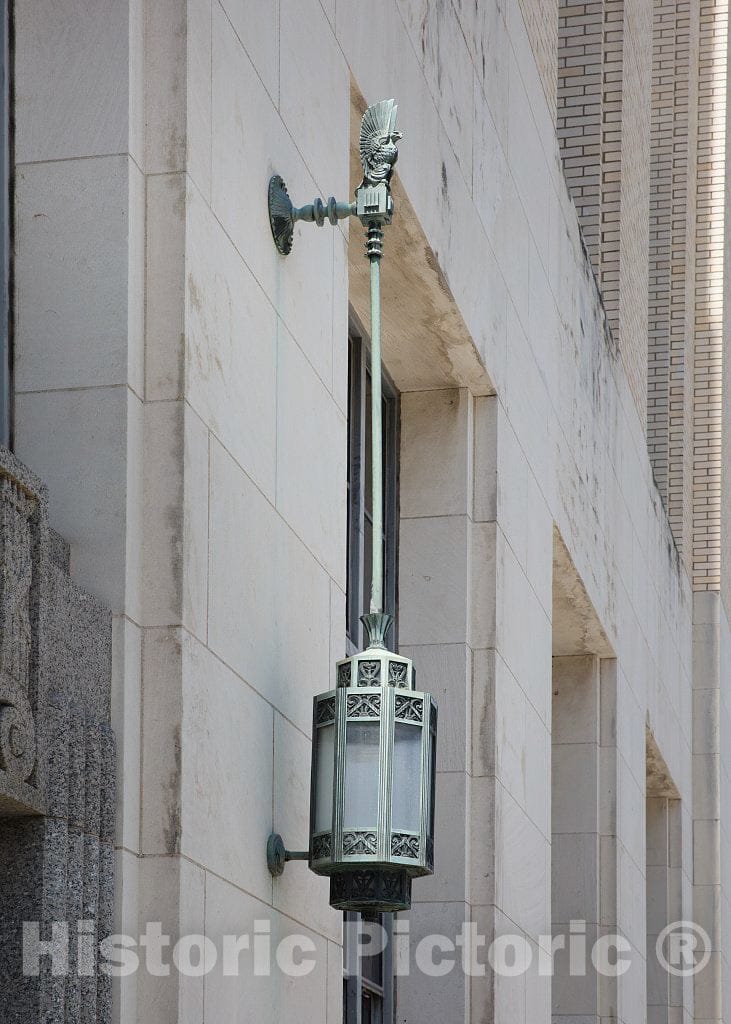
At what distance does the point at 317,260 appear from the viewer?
725 centimetres

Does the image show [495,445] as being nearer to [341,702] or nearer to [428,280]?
[428,280]

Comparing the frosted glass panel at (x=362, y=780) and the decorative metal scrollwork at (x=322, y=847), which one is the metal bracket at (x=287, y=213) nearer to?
the frosted glass panel at (x=362, y=780)

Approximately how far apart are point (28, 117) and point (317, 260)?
1.63 m

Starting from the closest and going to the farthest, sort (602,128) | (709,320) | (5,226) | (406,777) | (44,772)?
(44,772), (5,226), (406,777), (602,128), (709,320)

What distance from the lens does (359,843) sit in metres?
5.91

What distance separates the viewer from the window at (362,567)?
9453mm

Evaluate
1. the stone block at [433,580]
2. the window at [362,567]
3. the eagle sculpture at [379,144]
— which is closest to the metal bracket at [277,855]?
the eagle sculpture at [379,144]

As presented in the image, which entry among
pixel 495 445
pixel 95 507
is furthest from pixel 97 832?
pixel 495 445

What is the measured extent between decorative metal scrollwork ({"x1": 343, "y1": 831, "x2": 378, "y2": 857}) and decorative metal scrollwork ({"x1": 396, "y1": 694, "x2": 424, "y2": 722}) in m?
0.35

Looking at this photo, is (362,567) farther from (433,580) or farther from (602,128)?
(602,128)

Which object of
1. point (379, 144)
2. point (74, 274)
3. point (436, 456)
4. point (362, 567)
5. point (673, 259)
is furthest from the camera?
point (673, 259)

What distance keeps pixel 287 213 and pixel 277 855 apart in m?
2.03

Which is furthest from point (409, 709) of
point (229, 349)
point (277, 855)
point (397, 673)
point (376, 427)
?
point (229, 349)

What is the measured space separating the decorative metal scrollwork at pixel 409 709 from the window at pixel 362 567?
11.3 ft
